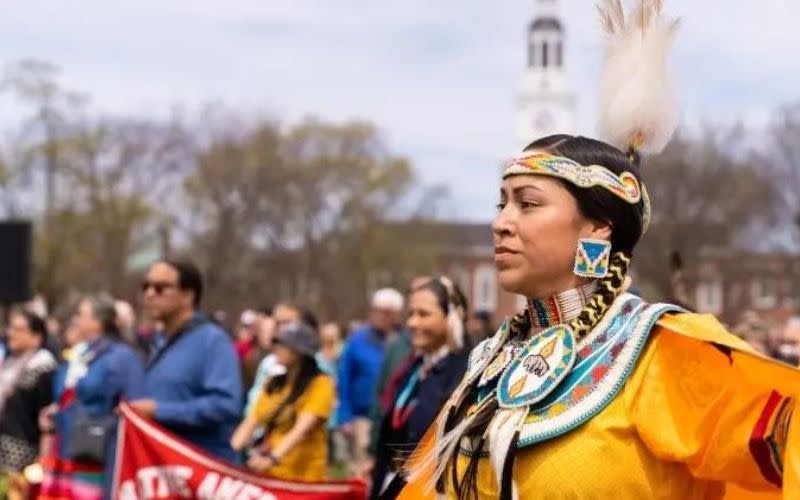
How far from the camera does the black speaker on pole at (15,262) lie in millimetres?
13891

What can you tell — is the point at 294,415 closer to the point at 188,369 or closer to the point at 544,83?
the point at 188,369

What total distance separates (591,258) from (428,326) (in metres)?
3.65

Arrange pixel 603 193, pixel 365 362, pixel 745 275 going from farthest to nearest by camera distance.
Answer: pixel 745 275 < pixel 365 362 < pixel 603 193

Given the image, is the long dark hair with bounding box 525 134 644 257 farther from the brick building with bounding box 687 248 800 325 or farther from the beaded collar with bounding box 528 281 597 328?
the brick building with bounding box 687 248 800 325

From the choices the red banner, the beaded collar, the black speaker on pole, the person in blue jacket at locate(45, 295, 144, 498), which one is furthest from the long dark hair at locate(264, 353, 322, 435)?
the black speaker on pole

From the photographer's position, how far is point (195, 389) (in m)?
7.24

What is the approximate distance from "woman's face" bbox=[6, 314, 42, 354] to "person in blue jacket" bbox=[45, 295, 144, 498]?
48.1 inches

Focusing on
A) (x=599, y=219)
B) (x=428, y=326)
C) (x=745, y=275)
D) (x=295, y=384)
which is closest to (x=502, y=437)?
(x=599, y=219)

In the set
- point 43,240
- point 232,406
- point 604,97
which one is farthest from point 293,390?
point 43,240

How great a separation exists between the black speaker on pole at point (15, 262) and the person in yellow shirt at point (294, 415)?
5.62 metres

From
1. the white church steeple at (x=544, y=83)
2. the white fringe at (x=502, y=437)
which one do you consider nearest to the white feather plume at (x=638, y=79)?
the white fringe at (x=502, y=437)

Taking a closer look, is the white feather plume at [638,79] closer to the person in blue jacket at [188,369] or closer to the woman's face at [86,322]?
the person in blue jacket at [188,369]

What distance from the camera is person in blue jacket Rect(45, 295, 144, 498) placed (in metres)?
7.92

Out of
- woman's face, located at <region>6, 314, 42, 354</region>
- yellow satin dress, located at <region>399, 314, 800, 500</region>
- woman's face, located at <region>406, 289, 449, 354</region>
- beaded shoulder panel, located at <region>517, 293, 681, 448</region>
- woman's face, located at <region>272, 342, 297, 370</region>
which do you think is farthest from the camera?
woman's face, located at <region>6, 314, 42, 354</region>
